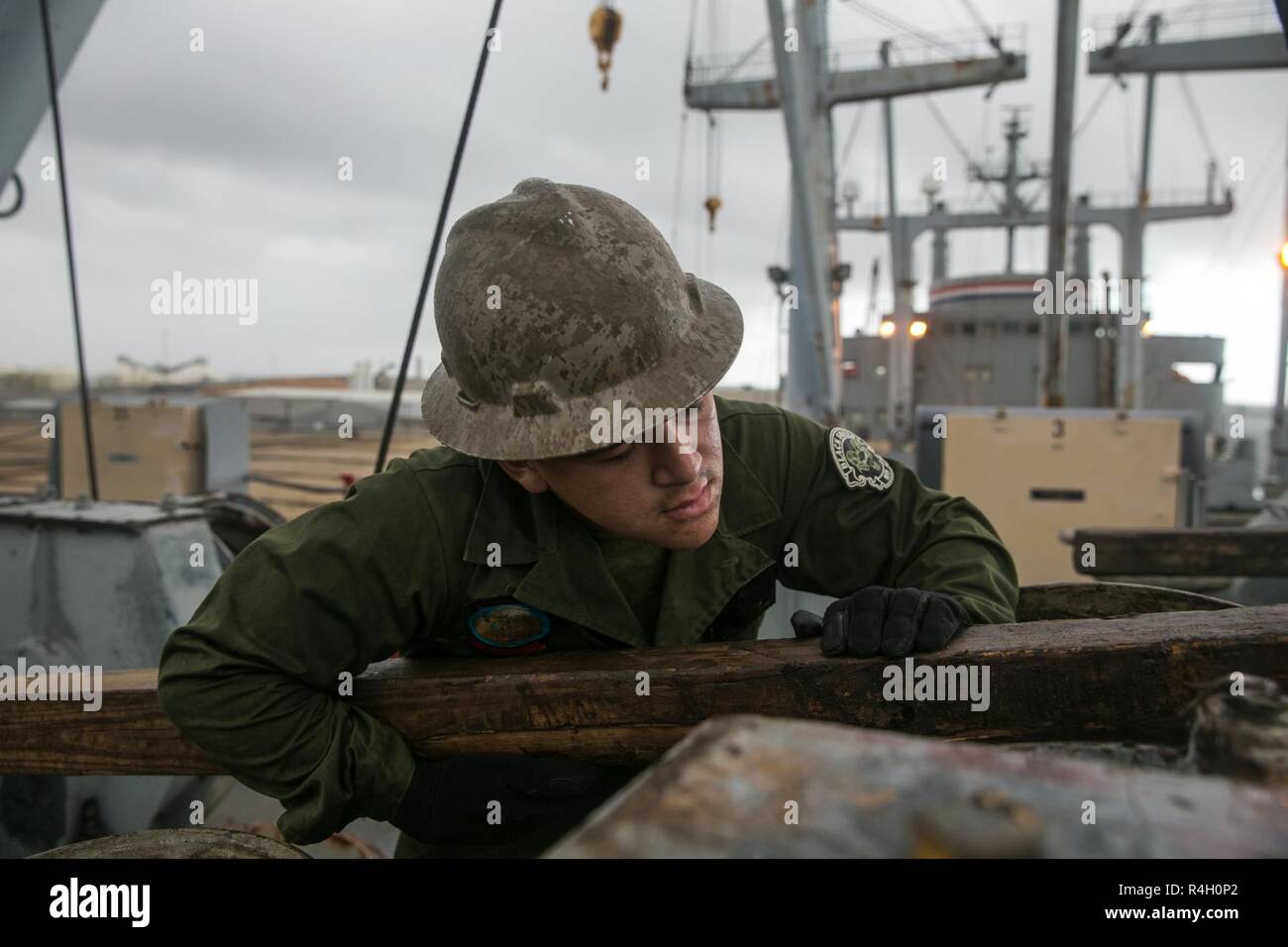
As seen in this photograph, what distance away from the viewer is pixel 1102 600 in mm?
1735

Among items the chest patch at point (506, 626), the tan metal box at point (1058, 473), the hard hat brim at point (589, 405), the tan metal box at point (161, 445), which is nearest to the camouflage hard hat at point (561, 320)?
the hard hat brim at point (589, 405)

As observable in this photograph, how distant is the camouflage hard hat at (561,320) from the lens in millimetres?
1502

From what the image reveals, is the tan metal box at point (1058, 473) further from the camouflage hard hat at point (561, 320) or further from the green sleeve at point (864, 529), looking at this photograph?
the camouflage hard hat at point (561, 320)

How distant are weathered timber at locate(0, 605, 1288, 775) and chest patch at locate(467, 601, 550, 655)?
115 millimetres

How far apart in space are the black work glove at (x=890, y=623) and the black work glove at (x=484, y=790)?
45 centimetres

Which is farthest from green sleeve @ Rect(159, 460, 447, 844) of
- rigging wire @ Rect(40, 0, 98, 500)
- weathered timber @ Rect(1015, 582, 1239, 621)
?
rigging wire @ Rect(40, 0, 98, 500)

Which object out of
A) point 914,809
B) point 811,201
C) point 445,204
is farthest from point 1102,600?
point 811,201

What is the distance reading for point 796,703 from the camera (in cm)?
133

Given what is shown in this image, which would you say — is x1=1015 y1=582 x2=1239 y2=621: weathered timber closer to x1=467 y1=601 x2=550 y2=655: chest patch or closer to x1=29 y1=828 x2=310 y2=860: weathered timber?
x1=467 y1=601 x2=550 y2=655: chest patch

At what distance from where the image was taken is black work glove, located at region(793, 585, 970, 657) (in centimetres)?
130
